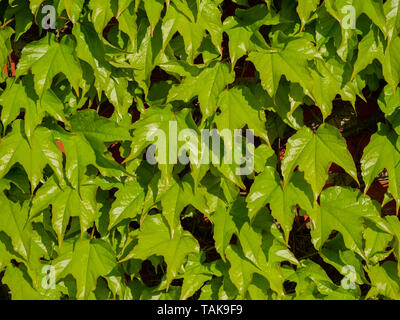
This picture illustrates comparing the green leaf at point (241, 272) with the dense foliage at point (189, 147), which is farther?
the green leaf at point (241, 272)

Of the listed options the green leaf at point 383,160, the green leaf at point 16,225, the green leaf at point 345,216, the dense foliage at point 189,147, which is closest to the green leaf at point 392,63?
the dense foliage at point 189,147

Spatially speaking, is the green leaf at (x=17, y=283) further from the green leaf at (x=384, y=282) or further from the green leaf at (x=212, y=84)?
the green leaf at (x=384, y=282)

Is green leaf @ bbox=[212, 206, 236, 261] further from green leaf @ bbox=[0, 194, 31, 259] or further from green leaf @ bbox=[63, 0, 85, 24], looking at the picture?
green leaf @ bbox=[63, 0, 85, 24]

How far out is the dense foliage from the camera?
1280 mm

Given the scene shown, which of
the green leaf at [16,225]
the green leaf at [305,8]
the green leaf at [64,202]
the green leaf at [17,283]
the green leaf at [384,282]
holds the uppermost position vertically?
the green leaf at [305,8]

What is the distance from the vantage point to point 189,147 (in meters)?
1.30

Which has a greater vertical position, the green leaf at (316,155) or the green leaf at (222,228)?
the green leaf at (316,155)

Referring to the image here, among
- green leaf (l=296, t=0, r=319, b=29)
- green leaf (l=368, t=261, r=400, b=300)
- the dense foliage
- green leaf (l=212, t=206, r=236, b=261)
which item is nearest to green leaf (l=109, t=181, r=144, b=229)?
the dense foliage

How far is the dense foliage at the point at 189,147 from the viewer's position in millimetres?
1280

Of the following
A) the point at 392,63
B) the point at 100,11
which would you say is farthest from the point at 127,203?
the point at 392,63

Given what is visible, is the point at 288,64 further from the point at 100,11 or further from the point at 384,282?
the point at 384,282

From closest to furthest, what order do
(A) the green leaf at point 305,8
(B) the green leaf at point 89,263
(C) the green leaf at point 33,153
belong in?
(A) the green leaf at point 305,8, (C) the green leaf at point 33,153, (B) the green leaf at point 89,263

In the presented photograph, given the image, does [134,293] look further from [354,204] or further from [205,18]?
[205,18]

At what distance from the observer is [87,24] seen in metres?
1.34
